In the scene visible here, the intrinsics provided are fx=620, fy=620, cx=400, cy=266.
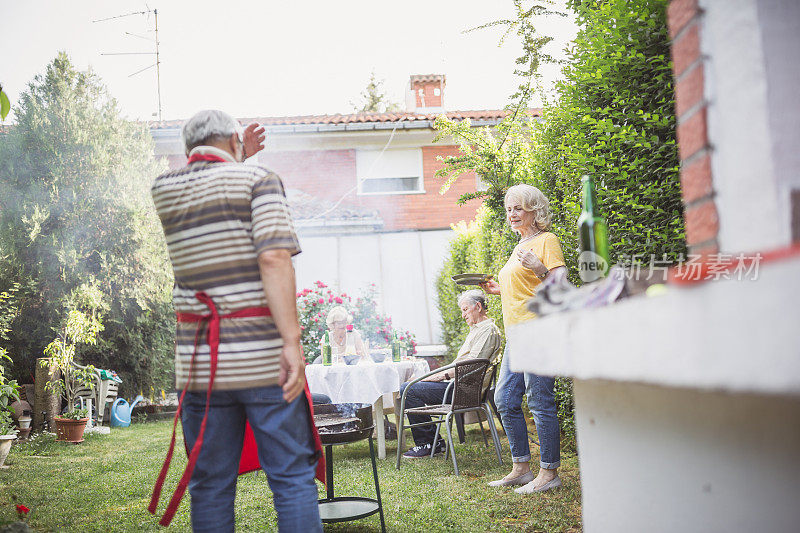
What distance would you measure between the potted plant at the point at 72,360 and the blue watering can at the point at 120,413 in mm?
797

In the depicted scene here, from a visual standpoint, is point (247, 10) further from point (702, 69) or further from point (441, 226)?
point (702, 69)

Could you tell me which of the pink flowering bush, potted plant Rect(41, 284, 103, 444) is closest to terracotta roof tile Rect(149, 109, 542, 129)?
potted plant Rect(41, 284, 103, 444)

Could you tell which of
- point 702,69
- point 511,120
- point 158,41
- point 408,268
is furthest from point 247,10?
point 702,69

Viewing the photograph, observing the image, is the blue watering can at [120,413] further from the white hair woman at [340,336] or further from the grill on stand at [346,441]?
the grill on stand at [346,441]

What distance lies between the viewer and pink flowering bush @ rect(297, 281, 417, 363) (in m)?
8.28

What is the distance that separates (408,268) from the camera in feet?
38.9

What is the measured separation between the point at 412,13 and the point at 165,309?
242 inches

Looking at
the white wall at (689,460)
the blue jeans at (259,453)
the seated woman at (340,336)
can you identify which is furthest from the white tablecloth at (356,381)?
the white wall at (689,460)

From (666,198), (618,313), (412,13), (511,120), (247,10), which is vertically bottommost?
(618,313)

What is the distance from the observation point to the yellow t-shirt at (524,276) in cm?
351

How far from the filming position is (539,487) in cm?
381

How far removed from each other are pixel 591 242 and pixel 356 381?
3.72 m

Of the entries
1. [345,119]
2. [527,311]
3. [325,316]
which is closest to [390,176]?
[345,119]

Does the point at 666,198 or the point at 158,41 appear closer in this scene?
the point at 666,198
